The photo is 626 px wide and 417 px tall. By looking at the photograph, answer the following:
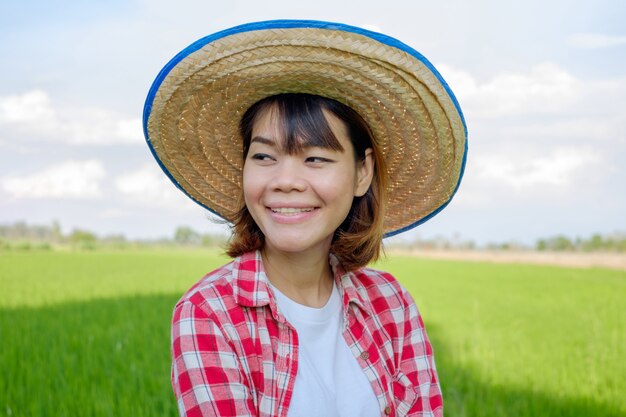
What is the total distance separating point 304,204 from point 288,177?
9cm

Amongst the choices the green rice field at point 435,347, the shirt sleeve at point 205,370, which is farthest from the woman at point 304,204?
the green rice field at point 435,347

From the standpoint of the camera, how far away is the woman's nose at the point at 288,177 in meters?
1.78

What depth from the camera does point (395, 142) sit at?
215cm

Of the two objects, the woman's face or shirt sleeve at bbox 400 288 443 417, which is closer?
the woman's face

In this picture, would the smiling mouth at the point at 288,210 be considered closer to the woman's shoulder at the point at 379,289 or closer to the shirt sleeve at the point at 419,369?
the woman's shoulder at the point at 379,289

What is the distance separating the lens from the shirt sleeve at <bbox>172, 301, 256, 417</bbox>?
1692mm

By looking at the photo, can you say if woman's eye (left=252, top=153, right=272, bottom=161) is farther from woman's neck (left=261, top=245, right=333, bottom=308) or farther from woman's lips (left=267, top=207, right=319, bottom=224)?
woman's neck (left=261, top=245, right=333, bottom=308)

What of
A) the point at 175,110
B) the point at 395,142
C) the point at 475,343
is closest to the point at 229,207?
the point at 175,110

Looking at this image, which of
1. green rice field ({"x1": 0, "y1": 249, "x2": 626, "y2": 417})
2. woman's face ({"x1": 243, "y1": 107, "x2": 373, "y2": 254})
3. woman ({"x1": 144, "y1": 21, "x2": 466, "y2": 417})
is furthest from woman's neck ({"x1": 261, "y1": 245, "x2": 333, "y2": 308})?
green rice field ({"x1": 0, "y1": 249, "x2": 626, "y2": 417})

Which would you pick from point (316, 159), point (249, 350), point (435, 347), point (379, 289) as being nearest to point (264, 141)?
point (316, 159)

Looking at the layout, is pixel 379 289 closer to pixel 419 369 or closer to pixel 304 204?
pixel 419 369

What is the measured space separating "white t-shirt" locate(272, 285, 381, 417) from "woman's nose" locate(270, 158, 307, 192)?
13.1 inches

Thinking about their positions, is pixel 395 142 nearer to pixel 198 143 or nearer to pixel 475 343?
pixel 198 143

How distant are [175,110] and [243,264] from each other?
0.54m
